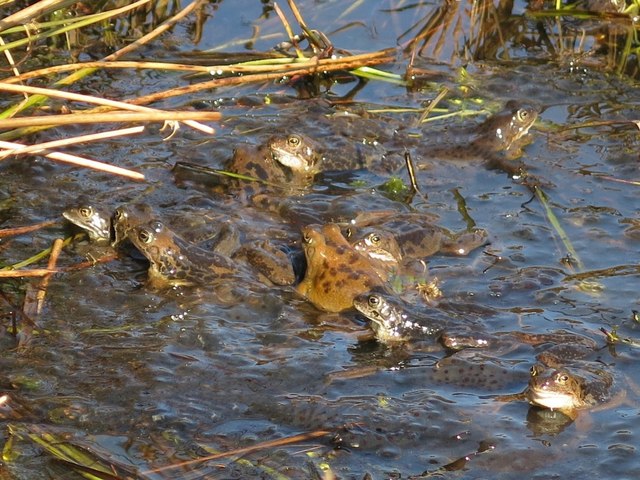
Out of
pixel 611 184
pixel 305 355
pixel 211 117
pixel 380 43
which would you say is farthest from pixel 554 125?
pixel 211 117

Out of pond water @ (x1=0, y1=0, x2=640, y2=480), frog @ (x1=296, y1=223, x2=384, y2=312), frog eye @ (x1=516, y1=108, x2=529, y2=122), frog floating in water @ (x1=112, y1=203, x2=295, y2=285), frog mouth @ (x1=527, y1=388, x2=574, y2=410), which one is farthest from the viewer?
frog eye @ (x1=516, y1=108, x2=529, y2=122)

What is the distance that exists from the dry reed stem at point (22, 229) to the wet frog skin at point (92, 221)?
203mm

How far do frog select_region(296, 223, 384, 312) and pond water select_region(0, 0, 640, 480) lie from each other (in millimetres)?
126

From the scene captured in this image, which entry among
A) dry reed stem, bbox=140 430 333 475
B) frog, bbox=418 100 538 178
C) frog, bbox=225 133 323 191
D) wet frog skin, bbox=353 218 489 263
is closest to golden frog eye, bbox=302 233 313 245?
wet frog skin, bbox=353 218 489 263

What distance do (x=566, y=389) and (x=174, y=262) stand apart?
2863 millimetres

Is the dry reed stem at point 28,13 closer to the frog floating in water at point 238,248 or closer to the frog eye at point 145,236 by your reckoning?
the frog floating in water at point 238,248

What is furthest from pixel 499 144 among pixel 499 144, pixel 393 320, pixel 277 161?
pixel 393 320

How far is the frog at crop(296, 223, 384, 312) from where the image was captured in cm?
720

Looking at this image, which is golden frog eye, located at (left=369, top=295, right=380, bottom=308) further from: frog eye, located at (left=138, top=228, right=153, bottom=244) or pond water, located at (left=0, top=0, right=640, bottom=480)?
frog eye, located at (left=138, top=228, right=153, bottom=244)

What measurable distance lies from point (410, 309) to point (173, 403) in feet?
5.83

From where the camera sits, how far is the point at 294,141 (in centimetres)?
895

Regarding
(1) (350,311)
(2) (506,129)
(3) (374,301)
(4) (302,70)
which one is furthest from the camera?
(4) (302,70)

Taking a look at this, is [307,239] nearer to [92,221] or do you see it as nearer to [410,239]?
[410,239]

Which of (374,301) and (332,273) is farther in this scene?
(332,273)
